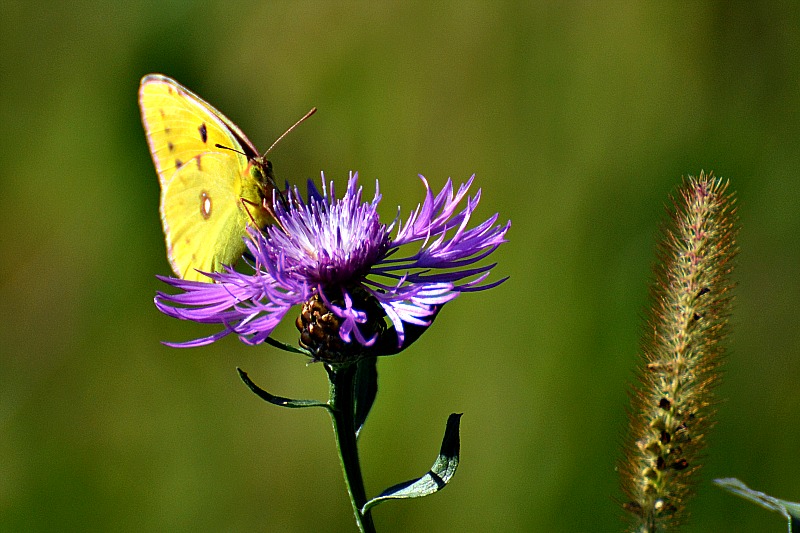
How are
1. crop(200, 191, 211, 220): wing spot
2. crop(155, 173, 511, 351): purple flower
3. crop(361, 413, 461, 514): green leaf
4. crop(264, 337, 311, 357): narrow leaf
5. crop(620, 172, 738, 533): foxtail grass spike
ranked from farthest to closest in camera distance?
crop(200, 191, 211, 220): wing spot, crop(155, 173, 511, 351): purple flower, crop(264, 337, 311, 357): narrow leaf, crop(361, 413, 461, 514): green leaf, crop(620, 172, 738, 533): foxtail grass spike

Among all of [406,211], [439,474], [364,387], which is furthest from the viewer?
[406,211]

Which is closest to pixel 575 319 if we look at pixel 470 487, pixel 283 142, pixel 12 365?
pixel 470 487

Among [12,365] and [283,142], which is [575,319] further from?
[12,365]

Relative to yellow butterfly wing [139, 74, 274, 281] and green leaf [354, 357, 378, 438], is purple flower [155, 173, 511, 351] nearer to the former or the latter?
green leaf [354, 357, 378, 438]

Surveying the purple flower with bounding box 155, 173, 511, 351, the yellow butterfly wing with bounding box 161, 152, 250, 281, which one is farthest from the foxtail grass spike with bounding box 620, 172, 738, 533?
the yellow butterfly wing with bounding box 161, 152, 250, 281

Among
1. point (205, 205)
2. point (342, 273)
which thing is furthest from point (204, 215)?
point (342, 273)

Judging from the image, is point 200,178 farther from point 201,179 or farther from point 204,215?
point 204,215

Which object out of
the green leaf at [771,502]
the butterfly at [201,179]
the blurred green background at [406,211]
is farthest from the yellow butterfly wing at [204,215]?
the blurred green background at [406,211]
